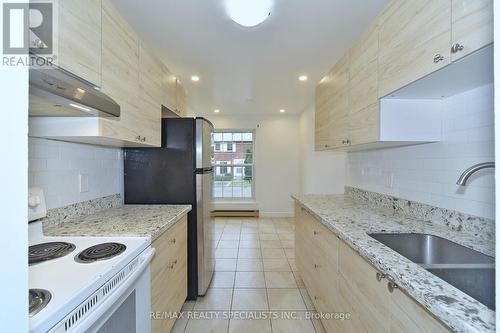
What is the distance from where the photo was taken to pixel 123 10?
6.27ft

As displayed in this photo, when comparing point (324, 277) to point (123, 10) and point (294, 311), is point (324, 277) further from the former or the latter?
point (123, 10)

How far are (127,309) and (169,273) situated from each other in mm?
588

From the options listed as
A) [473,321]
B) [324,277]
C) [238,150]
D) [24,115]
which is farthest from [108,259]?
[238,150]

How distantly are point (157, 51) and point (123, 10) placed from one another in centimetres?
66

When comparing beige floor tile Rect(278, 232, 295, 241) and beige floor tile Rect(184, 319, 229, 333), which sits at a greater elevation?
beige floor tile Rect(278, 232, 295, 241)

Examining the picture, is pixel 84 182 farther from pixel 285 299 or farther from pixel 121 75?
pixel 285 299

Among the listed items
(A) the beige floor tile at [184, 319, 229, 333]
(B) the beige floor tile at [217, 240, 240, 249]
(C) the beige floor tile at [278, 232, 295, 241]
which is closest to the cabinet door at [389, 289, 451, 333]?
(A) the beige floor tile at [184, 319, 229, 333]

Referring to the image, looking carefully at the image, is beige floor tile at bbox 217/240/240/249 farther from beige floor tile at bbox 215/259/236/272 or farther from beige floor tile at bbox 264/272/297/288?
beige floor tile at bbox 264/272/297/288

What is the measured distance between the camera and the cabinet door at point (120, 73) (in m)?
1.30

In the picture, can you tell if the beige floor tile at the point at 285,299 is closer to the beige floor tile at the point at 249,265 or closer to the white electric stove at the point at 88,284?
the beige floor tile at the point at 249,265

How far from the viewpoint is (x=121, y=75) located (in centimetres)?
144

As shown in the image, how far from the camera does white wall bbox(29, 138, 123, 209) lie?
1354mm

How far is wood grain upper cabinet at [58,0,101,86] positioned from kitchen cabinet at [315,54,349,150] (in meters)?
1.67

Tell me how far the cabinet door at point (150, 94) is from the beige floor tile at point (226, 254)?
194cm
